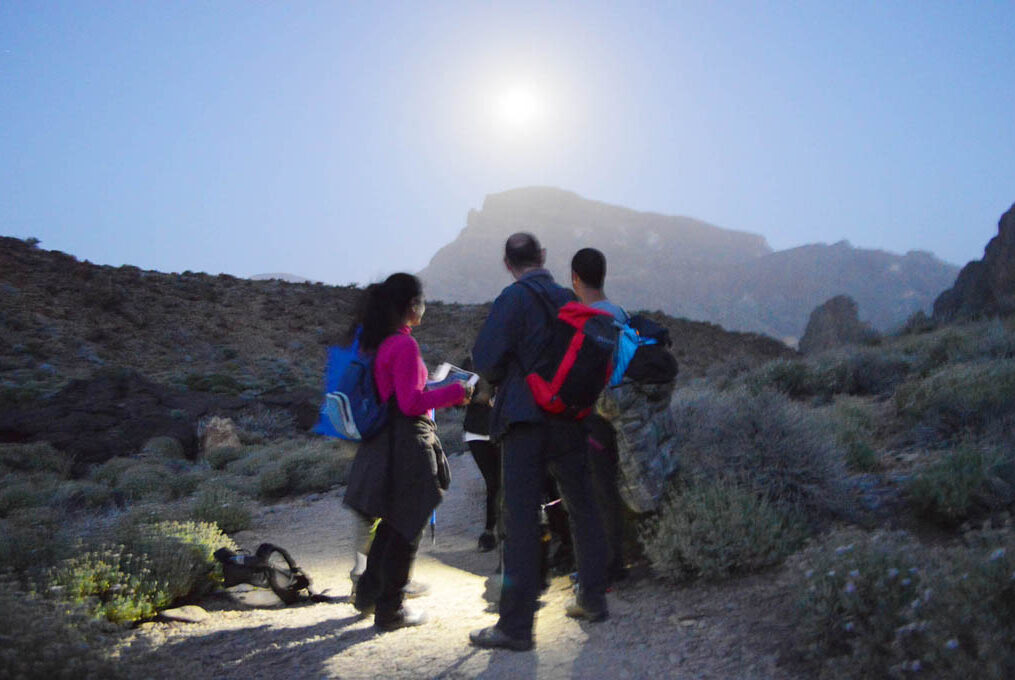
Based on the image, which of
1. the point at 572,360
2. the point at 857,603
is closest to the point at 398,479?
the point at 572,360

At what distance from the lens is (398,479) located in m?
4.08

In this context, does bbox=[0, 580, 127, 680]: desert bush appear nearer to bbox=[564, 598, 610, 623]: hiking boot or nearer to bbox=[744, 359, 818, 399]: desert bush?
bbox=[564, 598, 610, 623]: hiking boot

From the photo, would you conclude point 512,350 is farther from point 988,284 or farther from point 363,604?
point 988,284

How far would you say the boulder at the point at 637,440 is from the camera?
4.84 meters

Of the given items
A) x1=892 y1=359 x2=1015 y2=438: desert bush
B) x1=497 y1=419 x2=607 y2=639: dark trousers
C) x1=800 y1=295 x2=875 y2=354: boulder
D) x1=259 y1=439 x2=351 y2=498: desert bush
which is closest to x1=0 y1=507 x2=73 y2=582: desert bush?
x1=497 y1=419 x2=607 y2=639: dark trousers

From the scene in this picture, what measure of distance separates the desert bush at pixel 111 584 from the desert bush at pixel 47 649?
100cm

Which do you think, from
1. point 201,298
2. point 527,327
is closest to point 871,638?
point 527,327

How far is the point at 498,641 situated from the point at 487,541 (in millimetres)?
2924

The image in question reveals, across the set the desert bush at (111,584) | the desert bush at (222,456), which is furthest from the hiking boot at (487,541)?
the desert bush at (222,456)

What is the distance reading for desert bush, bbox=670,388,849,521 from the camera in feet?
16.8

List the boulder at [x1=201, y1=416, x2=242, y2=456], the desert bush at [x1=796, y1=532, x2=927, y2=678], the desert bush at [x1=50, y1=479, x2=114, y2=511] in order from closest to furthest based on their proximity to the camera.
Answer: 1. the desert bush at [x1=796, y1=532, x2=927, y2=678]
2. the desert bush at [x1=50, y1=479, x2=114, y2=511]
3. the boulder at [x1=201, y1=416, x2=242, y2=456]

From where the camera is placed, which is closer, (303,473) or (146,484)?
(146,484)

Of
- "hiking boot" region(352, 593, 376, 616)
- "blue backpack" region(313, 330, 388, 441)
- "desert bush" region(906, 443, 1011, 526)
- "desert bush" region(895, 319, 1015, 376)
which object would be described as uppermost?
"desert bush" region(895, 319, 1015, 376)

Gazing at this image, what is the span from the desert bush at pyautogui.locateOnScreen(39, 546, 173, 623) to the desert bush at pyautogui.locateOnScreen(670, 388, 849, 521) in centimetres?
345
